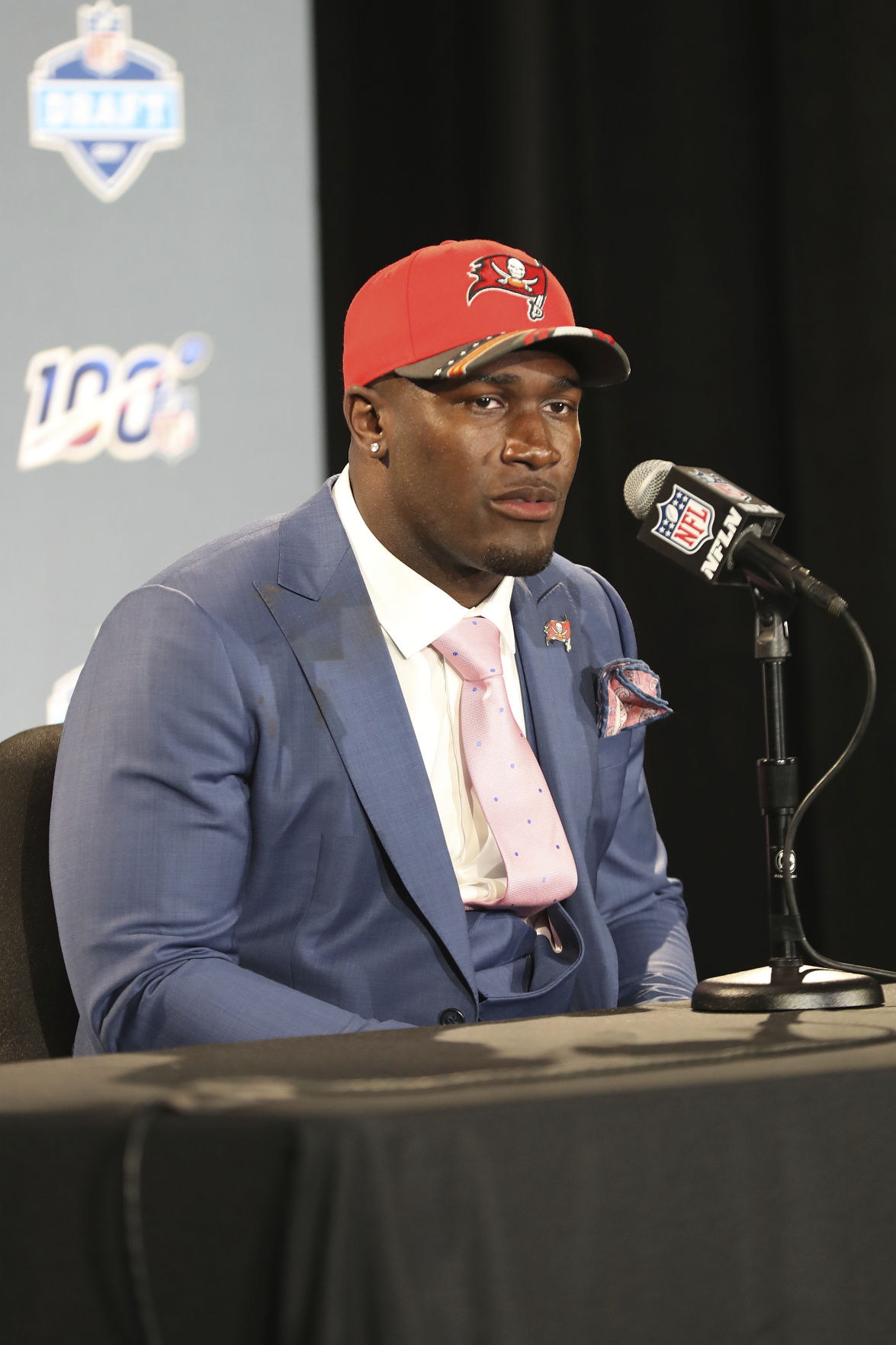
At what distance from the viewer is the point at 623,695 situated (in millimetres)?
1811

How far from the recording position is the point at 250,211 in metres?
2.74

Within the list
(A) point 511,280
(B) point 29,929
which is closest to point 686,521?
(A) point 511,280

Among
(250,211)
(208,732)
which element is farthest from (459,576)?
(250,211)

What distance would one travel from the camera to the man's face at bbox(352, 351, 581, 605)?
5.46 ft

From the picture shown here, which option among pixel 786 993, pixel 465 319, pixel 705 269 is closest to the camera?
pixel 786 993

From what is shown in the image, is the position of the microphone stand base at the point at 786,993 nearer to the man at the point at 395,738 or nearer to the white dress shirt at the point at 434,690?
the man at the point at 395,738

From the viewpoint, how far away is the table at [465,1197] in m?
0.73

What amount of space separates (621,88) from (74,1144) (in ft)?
9.13

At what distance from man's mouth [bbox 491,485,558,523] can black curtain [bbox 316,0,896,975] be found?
1349mm

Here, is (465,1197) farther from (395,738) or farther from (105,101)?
(105,101)

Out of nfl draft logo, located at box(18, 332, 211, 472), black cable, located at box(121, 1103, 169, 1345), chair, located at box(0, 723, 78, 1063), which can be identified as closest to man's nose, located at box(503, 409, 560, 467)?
chair, located at box(0, 723, 78, 1063)

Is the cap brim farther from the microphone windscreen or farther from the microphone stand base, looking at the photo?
the microphone stand base

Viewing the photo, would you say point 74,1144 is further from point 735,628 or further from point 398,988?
point 735,628

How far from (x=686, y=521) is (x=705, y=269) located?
2057 mm
